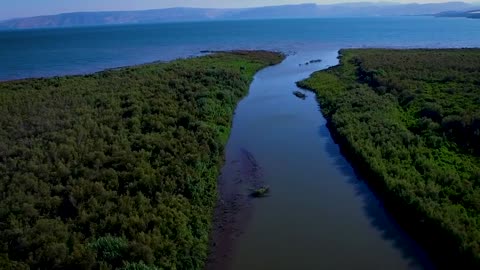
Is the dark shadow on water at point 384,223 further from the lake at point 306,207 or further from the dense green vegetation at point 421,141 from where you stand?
the dense green vegetation at point 421,141

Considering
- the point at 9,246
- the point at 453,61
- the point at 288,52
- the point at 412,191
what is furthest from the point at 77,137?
the point at 288,52

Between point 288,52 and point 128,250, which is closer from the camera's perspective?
point 128,250

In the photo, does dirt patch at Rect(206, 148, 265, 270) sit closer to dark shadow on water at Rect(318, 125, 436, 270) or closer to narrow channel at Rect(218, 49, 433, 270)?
narrow channel at Rect(218, 49, 433, 270)

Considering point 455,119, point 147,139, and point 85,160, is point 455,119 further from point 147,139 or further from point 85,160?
point 85,160

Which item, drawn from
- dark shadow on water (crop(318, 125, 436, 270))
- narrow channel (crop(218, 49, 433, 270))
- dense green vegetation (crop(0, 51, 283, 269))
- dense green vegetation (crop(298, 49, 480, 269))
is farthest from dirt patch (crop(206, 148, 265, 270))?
dense green vegetation (crop(298, 49, 480, 269))

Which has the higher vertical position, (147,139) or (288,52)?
(288,52)

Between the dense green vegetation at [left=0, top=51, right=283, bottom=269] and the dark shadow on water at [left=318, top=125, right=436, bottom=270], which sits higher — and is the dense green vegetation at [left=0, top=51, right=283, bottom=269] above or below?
above

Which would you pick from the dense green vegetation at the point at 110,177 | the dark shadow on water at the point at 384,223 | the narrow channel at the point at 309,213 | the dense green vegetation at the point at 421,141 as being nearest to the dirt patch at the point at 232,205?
the narrow channel at the point at 309,213
